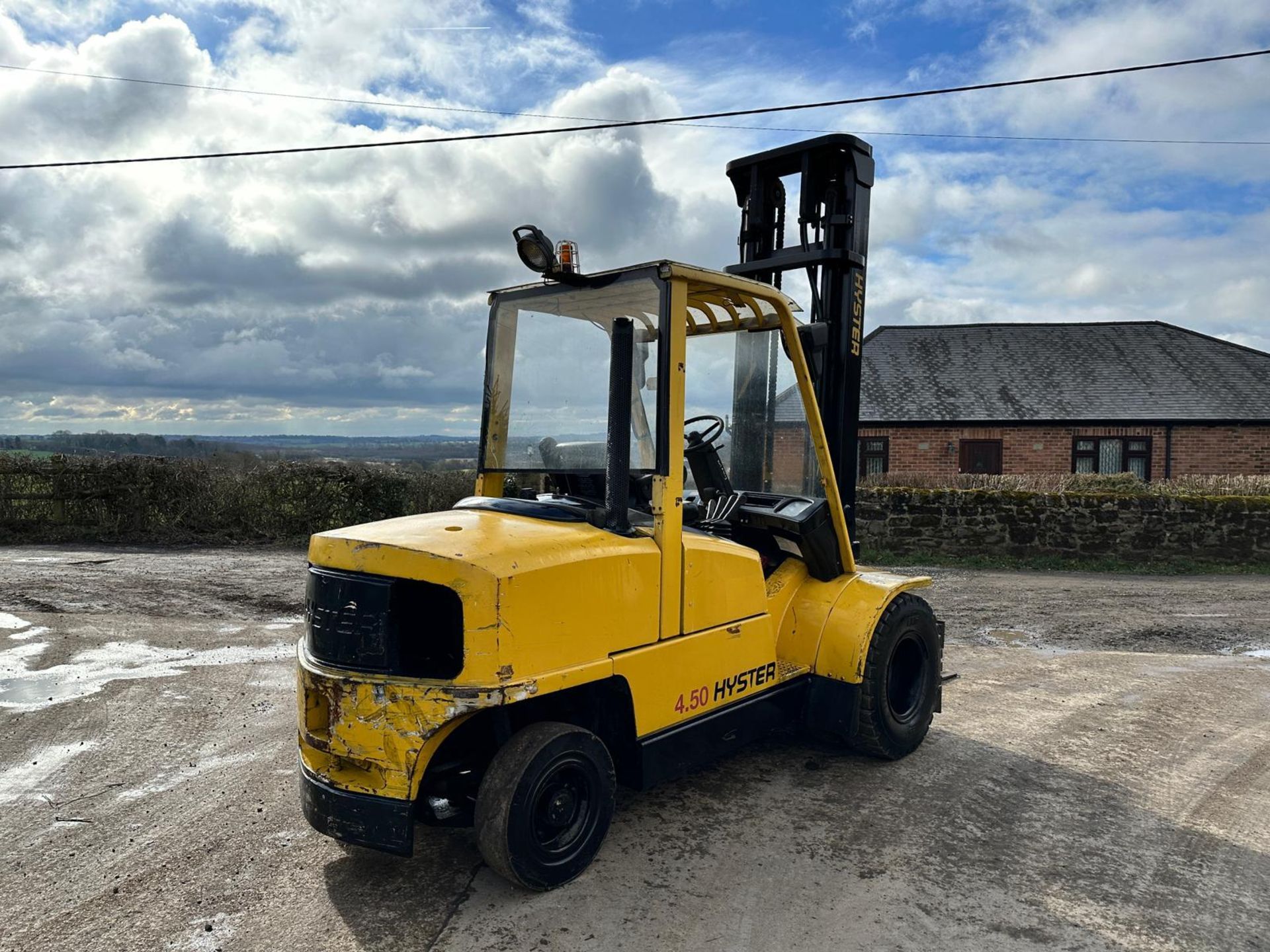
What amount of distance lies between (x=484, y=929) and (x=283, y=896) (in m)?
0.90

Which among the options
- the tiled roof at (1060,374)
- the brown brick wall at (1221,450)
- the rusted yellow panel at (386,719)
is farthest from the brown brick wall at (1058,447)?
the rusted yellow panel at (386,719)

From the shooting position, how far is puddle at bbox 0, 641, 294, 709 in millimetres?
Answer: 6660

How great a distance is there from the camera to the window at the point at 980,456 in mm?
24953

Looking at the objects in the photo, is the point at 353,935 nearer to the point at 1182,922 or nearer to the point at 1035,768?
the point at 1182,922

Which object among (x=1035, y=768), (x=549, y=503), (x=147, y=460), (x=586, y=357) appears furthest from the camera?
(x=147, y=460)

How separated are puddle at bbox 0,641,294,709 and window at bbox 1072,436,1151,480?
73.6 feet

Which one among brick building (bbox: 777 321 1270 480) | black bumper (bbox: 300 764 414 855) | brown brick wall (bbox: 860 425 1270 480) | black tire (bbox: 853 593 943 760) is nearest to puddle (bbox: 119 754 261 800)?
black bumper (bbox: 300 764 414 855)

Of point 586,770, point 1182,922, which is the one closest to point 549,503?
point 586,770

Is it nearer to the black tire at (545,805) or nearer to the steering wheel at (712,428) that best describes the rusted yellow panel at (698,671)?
the black tire at (545,805)

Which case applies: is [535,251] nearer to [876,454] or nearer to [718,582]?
[718,582]

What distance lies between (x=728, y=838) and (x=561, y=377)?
7.68ft

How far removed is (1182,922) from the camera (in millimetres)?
3590

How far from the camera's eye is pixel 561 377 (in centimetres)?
462

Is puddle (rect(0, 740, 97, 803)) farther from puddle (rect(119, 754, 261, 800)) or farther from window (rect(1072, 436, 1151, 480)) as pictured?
window (rect(1072, 436, 1151, 480))
